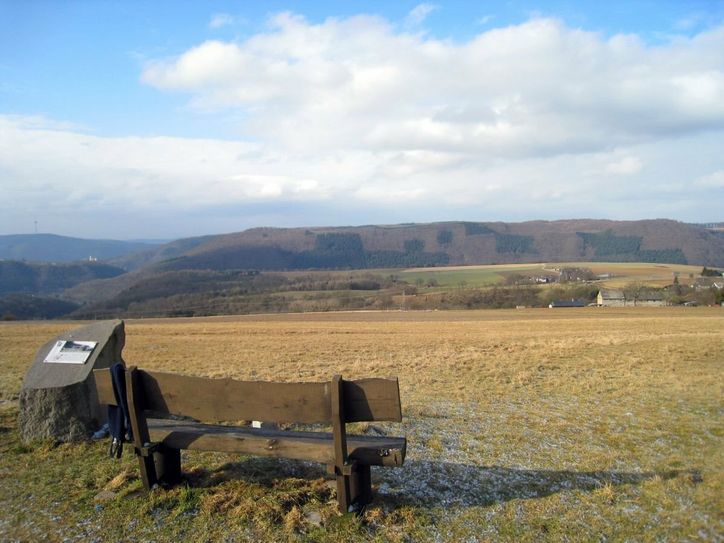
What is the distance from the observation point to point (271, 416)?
4.63 metres

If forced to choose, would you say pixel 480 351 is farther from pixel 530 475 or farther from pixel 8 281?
pixel 8 281

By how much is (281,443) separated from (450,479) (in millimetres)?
2158

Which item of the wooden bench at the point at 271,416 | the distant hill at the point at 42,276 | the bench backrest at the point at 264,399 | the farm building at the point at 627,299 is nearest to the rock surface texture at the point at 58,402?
the wooden bench at the point at 271,416

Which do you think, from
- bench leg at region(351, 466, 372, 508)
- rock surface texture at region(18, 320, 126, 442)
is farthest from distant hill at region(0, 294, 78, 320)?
bench leg at region(351, 466, 372, 508)

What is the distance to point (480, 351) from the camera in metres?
18.3

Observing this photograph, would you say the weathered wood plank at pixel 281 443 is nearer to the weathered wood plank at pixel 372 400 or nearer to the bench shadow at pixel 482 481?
the weathered wood plank at pixel 372 400

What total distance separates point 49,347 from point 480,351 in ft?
46.8

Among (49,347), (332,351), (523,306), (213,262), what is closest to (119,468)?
(49,347)

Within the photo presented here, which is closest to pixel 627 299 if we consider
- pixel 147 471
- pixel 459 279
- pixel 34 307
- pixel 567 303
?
pixel 567 303

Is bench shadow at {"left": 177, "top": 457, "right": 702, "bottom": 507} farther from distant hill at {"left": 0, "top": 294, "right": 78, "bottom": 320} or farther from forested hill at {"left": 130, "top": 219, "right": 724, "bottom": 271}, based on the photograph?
forested hill at {"left": 130, "top": 219, "right": 724, "bottom": 271}

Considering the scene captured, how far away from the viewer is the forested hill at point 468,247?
15612 centimetres

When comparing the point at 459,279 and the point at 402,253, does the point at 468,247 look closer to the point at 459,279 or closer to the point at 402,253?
the point at 402,253

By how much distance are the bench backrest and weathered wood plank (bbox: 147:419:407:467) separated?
35 centimetres

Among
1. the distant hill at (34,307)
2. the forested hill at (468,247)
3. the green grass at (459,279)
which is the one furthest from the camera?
the forested hill at (468,247)
